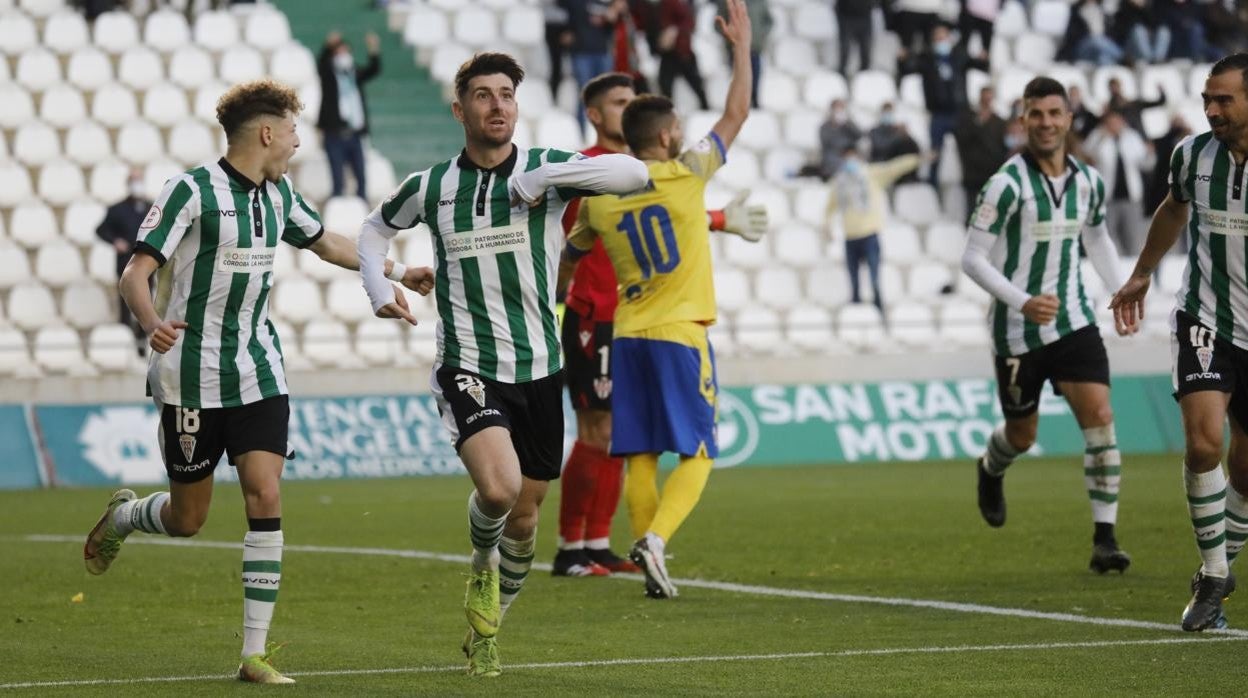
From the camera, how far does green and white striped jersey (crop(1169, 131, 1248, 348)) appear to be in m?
8.07

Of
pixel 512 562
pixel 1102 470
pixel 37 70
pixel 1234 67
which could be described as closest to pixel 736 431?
pixel 37 70

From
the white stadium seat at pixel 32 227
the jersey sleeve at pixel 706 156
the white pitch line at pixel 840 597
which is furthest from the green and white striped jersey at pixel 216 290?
the white stadium seat at pixel 32 227

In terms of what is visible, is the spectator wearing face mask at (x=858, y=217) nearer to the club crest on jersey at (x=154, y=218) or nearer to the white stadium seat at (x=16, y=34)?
the white stadium seat at (x=16, y=34)

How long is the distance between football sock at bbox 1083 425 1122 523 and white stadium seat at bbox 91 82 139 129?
16.5 metres

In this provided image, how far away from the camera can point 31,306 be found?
2267 centimetres

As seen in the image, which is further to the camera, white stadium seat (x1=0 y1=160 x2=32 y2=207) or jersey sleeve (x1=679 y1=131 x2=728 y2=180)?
white stadium seat (x1=0 y1=160 x2=32 y2=207)

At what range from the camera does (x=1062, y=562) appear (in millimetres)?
10953

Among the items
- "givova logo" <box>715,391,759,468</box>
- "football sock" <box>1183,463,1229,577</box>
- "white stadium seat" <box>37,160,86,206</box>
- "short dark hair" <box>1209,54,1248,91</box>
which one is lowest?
"givova logo" <box>715,391,759,468</box>

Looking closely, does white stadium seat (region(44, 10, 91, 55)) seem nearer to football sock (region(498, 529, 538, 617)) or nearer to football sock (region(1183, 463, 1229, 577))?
football sock (region(498, 529, 538, 617))

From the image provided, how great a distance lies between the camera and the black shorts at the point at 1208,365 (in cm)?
809

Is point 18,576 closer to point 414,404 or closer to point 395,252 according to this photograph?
point 414,404

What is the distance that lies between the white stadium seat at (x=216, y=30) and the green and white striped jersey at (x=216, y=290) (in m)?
18.8

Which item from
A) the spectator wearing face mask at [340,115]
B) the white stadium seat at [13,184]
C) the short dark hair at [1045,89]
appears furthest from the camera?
the white stadium seat at [13,184]

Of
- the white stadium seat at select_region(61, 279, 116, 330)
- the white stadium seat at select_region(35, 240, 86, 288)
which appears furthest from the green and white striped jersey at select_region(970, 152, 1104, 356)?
the white stadium seat at select_region(35, 240, 86, 288)
